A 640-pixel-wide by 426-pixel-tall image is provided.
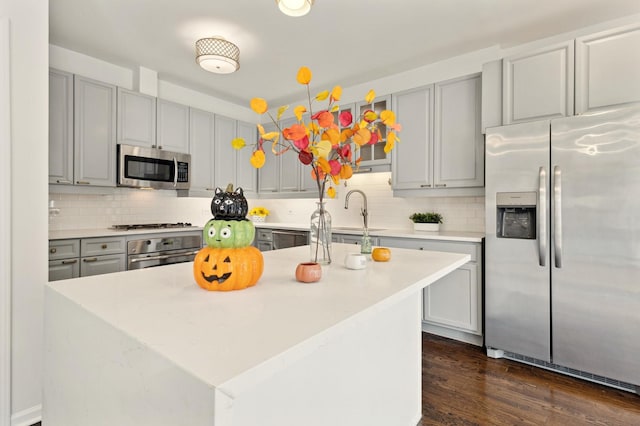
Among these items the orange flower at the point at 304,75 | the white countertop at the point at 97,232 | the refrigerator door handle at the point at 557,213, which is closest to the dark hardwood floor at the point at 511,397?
the refrigerator door handle at the point at 557,213

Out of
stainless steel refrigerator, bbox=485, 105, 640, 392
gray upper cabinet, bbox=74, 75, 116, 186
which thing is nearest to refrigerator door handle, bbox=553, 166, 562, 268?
stainless steel refrigerator, bbox=485, 105, 640, 392

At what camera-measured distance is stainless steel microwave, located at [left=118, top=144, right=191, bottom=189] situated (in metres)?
3.36

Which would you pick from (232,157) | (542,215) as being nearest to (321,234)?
(542,215)

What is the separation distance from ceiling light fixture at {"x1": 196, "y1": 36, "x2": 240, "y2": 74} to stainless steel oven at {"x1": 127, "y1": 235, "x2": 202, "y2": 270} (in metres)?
1.75

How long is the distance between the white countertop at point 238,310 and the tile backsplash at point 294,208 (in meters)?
2.24

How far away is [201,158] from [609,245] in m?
3.95

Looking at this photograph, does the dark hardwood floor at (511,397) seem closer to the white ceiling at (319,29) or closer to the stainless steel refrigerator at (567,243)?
the stainless steel refrigerator at (567,243)

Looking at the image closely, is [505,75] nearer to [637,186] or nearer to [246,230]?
[637,186]

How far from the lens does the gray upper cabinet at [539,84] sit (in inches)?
96.3

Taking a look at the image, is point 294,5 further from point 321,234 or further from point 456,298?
point 456,298

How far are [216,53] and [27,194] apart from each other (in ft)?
5.47

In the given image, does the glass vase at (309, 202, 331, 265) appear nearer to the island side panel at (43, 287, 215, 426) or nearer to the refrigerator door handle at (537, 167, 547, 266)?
the island side panel at (43, 287, 215, 426)

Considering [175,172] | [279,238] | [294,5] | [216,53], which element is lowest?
[279,238]

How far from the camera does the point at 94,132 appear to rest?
318cm
